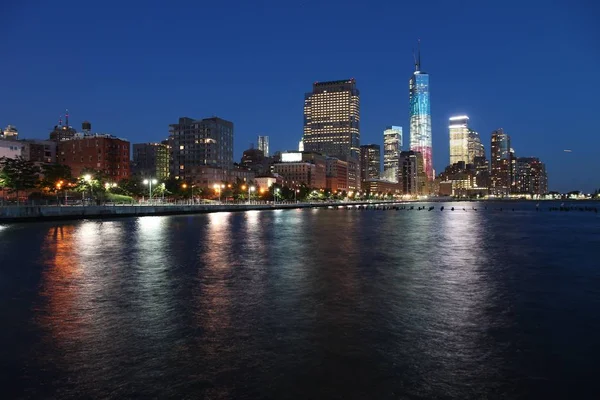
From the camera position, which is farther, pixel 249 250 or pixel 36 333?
pixel 249 250

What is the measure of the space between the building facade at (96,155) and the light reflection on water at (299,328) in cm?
15526

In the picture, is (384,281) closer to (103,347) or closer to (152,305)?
(152,305)

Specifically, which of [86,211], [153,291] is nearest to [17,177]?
[86,211]

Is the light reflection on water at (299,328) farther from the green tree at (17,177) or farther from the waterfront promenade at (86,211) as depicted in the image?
the green tree at (17,177)

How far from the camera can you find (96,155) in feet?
567

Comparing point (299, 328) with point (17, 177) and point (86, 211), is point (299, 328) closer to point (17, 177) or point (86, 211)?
point (86, 211)

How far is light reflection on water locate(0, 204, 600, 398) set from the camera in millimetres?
10289

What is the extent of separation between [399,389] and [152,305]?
11350 mm

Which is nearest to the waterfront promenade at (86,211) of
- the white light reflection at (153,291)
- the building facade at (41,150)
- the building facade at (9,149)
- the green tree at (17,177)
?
the green tree at (17,177)

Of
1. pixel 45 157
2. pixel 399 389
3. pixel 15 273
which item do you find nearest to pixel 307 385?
pixel 399 389

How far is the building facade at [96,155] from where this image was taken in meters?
173

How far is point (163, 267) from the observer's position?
92.0 feet

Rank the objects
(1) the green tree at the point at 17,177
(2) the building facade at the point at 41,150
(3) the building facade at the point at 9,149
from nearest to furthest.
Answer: (1) the green tree at the point at 17,177 → (3) the building facade at the point at 9,149 → (2) the building facade at the point at 41,150

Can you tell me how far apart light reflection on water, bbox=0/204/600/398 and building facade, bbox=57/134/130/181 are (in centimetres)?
15526
